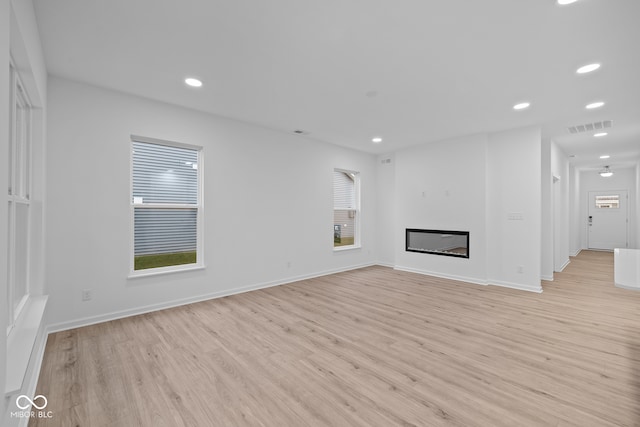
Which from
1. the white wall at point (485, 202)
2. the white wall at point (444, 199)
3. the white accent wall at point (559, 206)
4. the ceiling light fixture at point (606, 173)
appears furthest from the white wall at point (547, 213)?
the ceiling light fixture at point (606, 173)

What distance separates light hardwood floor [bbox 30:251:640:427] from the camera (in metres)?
1.79

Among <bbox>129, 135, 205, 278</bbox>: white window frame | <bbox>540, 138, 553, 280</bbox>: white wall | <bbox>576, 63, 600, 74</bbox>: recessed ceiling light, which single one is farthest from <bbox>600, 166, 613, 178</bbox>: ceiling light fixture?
<bbox>129, 135, 205, 278</bbox>: white window frame

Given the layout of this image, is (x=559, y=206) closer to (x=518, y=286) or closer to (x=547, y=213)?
(x=547, y=213)

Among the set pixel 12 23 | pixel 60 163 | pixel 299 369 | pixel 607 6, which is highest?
pixel 607 6

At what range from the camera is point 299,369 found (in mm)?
2295

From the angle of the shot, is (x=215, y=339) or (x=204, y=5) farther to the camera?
(x=215, y=339)

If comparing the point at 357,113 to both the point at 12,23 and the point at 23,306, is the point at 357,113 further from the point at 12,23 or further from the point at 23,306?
the point at 23,306

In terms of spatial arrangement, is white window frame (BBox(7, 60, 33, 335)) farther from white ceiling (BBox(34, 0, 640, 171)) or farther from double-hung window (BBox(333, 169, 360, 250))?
double-hung window (BBox(333, 169, 360, 250))

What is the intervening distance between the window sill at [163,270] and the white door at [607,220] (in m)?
12.2

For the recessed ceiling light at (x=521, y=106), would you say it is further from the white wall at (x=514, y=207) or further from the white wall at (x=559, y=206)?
the white wall at (x=559, y=206)

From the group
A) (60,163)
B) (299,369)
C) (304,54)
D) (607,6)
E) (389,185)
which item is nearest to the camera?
(607,6)

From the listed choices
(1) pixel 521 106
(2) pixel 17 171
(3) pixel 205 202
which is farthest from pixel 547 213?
(2) pixel 17 171

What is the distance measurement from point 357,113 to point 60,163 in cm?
365

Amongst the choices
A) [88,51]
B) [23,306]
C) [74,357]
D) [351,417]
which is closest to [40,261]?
[23,306]
